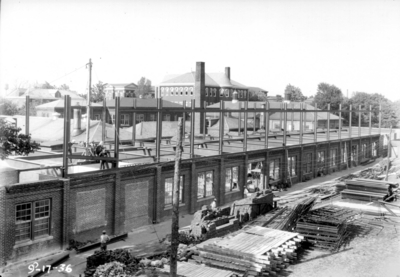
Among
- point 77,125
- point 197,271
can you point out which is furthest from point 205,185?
point 77,125

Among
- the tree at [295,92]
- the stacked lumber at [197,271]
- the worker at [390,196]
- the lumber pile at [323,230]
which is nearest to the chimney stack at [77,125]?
the lumber pile at [323,230]

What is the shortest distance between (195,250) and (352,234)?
413 inches

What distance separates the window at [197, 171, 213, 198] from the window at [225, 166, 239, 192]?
6.75 feet

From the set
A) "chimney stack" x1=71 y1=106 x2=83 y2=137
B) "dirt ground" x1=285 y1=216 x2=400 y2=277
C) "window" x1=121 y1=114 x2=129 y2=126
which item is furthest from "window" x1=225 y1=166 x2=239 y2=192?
"window" x1=121 y1=114 x2=129 y2=126

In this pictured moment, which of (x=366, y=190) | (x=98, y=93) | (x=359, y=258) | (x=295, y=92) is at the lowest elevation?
(x=359, y=258)

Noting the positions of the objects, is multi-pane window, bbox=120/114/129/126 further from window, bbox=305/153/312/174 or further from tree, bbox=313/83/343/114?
tree, bbox=313/83/343/114

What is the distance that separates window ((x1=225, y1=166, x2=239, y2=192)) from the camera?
31969mm

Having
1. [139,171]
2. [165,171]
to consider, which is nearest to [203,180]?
[165,171]

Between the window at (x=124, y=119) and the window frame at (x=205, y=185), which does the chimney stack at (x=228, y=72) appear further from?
the window frame at (x=205, y=185)

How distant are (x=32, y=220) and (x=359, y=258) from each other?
1517cm

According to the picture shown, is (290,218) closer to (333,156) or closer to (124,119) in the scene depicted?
(333,156)

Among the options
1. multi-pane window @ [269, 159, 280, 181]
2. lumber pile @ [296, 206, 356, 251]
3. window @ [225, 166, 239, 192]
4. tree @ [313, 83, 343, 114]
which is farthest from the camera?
tree @ [313, 83, 343, 114]

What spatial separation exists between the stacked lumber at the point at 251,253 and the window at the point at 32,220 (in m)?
6.88

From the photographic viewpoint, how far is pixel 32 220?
18578 millimetres
